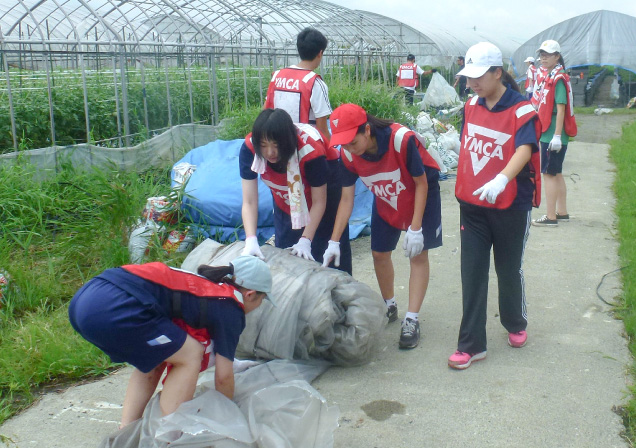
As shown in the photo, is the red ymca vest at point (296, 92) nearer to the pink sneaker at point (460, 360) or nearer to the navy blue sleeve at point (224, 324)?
the pink sneaker at point (460, 360)

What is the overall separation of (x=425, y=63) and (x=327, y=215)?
849 inches

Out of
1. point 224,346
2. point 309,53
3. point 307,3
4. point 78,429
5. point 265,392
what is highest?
point 307,3

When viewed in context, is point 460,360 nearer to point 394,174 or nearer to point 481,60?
point 394,174

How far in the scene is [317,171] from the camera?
369cm

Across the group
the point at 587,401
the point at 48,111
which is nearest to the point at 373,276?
the point at 587,401

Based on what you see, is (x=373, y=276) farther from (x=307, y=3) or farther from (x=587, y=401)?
(x=307, y=3)

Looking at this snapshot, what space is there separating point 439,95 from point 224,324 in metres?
13.8

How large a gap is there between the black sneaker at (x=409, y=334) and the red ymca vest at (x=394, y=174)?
0.56 metres

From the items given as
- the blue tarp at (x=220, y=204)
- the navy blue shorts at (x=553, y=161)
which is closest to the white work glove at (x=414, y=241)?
the blue tarp at (x=220, y=204)

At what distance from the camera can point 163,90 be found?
856cm

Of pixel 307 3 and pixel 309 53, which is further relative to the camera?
pixel 307 3

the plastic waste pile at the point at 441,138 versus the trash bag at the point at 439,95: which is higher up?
the trash bag at the point at 439,95

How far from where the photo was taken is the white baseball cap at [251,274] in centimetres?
282

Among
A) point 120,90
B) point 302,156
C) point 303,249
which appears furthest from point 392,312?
point 120,90
